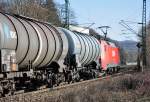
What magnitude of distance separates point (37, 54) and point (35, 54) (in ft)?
0.76

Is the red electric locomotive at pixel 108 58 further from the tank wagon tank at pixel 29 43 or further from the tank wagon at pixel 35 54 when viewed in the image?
the tank wagon tank at pixel 29 43

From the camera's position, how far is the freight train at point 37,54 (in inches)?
699

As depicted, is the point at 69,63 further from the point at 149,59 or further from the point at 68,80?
the point at 149,59

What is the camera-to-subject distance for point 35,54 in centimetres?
2028

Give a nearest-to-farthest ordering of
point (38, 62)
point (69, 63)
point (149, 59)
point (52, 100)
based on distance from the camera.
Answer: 1. point (52, 100)
2. point (38, 62)
3. point (69, 63)
4. point (149, 59)

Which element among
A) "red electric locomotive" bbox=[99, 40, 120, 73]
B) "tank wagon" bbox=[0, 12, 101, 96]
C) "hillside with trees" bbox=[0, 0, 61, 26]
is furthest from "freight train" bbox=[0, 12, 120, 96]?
"hillside with trees" bbox=[0, 0, 61, 26]

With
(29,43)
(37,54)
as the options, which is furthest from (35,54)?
(29,43)

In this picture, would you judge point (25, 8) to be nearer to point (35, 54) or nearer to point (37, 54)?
point (37, 54)

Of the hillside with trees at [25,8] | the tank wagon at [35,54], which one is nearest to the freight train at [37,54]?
the tank wagon at [35,54]

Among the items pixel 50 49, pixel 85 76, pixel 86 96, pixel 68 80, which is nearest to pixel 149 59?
pixel 85 76

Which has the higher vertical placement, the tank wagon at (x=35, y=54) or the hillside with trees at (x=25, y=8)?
the hillside with trees at (x=25, y=8)

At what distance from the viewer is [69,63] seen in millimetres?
27281

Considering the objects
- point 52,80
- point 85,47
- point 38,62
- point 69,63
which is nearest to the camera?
point 38,62

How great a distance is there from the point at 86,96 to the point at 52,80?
746cm
